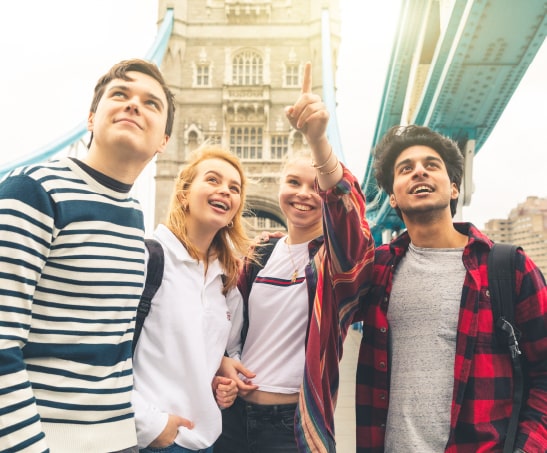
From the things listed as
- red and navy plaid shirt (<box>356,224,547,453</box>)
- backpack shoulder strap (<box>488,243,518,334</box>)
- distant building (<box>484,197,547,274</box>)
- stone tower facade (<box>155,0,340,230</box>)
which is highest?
stone tower facade (<box>155,0,340,230</box>)

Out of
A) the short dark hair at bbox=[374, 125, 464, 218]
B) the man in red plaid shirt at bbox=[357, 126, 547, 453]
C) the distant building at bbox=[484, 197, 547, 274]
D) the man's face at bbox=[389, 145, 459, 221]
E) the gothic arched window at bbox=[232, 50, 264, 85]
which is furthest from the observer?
the distant building at bbox=[484, 197, 547, 274]

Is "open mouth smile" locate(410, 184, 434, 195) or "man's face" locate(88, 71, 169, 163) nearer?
"man's face" locate(88, 71, 169, 163)

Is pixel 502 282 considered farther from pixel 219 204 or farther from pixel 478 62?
pixel 478 62

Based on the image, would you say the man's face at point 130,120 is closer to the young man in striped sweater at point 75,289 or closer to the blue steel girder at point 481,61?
the young man in striped sweater at point 75,289

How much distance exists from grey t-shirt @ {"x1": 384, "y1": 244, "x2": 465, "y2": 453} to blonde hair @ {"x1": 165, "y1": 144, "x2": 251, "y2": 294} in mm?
585

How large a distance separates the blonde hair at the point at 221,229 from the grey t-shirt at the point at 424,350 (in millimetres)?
585

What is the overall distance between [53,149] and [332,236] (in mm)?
11242

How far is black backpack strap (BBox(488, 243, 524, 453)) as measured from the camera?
125 centimetres

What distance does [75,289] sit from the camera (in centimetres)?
101

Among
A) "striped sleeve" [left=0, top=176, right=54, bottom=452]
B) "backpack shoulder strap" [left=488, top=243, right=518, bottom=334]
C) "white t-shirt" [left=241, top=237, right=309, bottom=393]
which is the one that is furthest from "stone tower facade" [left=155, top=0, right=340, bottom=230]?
"striped sleeve" [left=0, top=176, right=54, bottom=452]

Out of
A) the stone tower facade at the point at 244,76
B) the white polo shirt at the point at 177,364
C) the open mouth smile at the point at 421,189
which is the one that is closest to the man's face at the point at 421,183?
the open mouth smile at the point at 421,189

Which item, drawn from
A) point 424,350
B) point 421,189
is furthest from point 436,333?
point 421,189

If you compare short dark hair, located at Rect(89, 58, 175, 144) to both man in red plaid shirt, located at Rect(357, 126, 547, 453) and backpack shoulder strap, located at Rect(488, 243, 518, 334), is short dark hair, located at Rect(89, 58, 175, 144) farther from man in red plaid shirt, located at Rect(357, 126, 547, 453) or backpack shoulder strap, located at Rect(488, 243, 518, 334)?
backpack shoulder strap, located at Rect(488, 243, 518, 334)

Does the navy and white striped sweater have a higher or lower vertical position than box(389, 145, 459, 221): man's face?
lower
